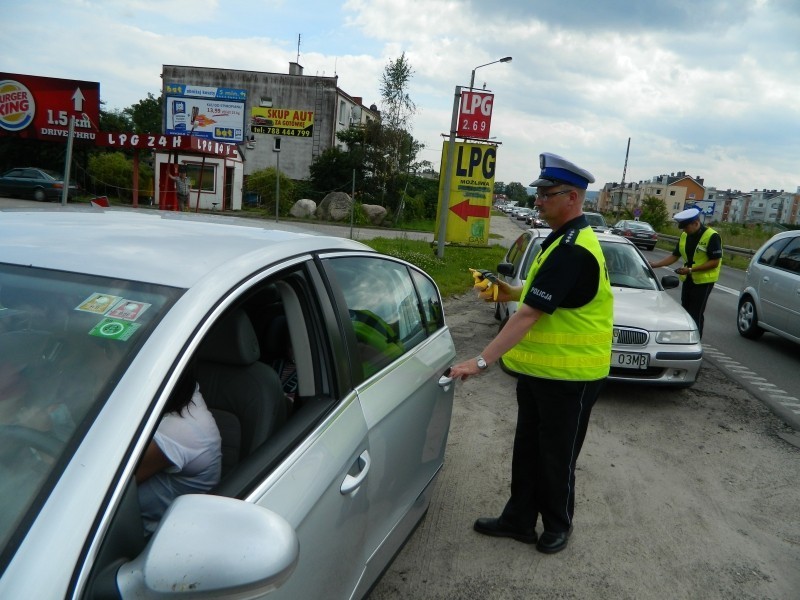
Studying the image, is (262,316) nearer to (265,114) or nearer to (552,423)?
(552,423)

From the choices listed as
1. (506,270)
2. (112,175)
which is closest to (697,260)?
(506,270)

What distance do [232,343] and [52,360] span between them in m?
0.69

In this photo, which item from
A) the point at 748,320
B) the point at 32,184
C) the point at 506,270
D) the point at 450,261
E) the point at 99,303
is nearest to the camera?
the point at 99,303

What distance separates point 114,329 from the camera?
1574 millimetres

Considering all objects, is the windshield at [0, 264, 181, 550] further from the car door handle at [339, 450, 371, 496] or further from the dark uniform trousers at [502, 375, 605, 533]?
the dark uniform trousers at [502, 375, 605, 533]

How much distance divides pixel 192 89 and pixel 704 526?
40.4 meters

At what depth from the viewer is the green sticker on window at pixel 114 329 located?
60.9 inches

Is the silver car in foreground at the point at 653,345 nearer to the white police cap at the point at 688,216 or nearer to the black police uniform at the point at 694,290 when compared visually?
the black police uniform at the point at 694,290

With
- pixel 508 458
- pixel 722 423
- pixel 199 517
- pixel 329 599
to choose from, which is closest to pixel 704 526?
pixel 508 458

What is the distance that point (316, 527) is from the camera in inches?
69.4

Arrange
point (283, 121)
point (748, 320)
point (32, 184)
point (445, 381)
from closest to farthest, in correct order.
Answer: point (445, 381), point (748, 320), point (32, 184), point (283, 121)

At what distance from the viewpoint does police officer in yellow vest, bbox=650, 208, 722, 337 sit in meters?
7.39

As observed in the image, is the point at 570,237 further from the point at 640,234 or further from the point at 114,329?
the point at 640,234

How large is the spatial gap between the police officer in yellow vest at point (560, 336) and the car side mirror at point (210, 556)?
1801mm
